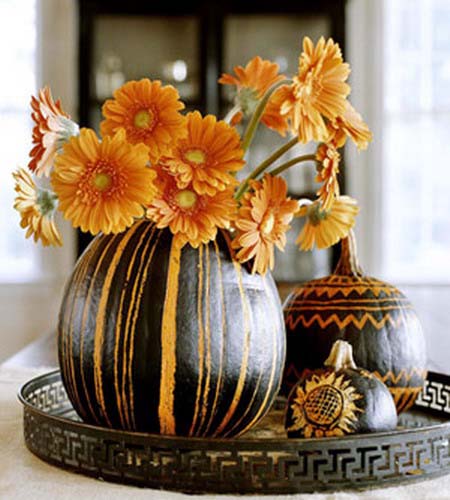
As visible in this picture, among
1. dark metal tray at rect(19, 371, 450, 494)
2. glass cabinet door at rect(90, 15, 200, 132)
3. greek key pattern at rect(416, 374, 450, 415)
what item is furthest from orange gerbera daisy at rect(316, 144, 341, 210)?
glass cabinet door at rect(90, 15, 200, 132)

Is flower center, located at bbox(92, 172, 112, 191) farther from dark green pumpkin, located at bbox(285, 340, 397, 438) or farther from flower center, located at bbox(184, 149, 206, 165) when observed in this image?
dark green pumpkin, located at bbox(285, 340, 397, 438)

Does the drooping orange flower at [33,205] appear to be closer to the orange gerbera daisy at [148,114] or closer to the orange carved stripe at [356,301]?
the orange gerbera daisy at [148,114]

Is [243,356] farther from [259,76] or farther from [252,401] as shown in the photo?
[259,76]

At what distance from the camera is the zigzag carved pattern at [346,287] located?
86 centimetres

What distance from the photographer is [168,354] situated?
66cm

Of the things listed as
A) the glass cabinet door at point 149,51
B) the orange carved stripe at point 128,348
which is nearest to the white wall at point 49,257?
the glass cabinet door at point 149,51

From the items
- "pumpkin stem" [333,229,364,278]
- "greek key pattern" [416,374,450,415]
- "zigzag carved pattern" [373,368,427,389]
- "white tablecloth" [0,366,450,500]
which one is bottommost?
"white tablecloth" [0,366,450,500]

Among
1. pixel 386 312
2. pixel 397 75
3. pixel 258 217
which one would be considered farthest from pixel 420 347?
pixel 397 75

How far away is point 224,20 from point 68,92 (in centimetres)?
90

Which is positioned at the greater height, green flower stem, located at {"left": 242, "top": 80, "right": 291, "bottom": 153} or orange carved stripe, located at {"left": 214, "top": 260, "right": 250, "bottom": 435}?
green flower stem, located at {"left": 242, "top": 80, "right": 291, "bottom": 153}

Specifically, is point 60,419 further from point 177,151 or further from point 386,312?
point 386,312

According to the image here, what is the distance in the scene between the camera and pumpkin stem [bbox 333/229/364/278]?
0.88 m

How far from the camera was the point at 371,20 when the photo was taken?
4520 millimetres

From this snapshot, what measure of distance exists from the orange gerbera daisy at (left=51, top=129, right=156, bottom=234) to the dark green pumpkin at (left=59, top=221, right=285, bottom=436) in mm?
49
